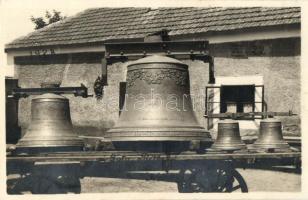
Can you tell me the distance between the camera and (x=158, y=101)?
4.90m

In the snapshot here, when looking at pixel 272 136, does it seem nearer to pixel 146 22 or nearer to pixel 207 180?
pixel 207 180

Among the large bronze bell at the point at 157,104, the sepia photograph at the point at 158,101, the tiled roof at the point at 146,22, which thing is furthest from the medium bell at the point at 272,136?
the large bronze bell at the point at 157,104

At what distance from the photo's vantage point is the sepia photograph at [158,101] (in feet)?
16.2

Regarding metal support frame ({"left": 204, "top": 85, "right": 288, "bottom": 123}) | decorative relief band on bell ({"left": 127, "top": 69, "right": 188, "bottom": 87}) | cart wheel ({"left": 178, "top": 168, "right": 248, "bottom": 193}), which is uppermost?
decorative relief band on bell ({"left": 127, "top": 69, "right": 188, "bottom": 87})

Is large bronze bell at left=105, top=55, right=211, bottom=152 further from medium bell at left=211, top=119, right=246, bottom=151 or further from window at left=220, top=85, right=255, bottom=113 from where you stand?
window at left=220, top=85, right=255, bottom=113

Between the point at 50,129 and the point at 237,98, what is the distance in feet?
11.8

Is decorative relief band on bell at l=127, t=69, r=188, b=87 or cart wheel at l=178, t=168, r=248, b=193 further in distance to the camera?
cart wheel at l=178, t=168, r=248, b=193

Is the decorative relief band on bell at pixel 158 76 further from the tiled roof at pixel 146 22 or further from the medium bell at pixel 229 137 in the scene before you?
the tiled roof at pixel 146 22

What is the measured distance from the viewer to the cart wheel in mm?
6051

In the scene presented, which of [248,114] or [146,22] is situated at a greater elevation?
[146,22]

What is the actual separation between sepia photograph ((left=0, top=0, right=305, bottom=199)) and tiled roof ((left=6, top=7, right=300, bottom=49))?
0.03m

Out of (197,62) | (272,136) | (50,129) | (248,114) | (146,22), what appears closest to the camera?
(50,129)

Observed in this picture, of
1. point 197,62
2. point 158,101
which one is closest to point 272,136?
point 197,62

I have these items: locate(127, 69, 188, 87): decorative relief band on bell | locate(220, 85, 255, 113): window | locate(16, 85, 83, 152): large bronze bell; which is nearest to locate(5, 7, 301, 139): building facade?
locate(220, 85, 255, 113): window
